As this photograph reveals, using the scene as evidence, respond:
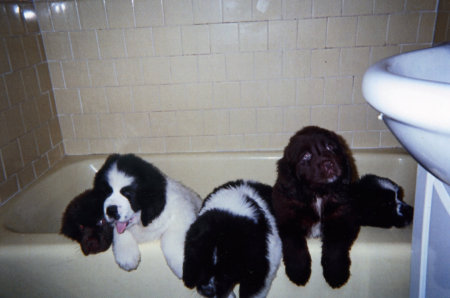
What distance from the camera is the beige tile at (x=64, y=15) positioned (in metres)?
2.24

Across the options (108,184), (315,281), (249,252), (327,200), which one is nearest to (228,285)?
(249,252)

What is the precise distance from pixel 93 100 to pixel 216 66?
954 mm

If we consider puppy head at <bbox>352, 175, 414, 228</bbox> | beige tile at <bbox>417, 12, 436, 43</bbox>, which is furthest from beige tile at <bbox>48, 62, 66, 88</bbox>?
beige tile at <bbox>417, 12, 436, 43</bbox>

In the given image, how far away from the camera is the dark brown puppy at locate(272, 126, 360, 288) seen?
50.6 inches

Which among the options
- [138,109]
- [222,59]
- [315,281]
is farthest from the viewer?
[138,109]

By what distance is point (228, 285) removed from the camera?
1200 millimetres

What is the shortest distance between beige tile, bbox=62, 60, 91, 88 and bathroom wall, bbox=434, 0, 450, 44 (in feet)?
7.68

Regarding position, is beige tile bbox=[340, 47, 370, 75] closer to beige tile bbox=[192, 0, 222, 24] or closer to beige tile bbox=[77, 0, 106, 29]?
beige tile bbox=[192, 0, 222, 24]

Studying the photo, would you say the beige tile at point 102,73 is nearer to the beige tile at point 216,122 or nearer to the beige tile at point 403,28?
the beige tile at point 216,122

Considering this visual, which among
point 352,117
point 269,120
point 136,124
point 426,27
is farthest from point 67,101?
point 426,27

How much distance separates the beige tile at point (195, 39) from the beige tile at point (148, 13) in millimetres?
179

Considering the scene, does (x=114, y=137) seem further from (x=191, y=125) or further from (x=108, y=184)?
(x=108, y=184)

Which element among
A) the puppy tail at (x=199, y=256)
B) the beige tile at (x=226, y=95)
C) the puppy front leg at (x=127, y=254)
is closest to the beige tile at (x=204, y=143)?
the beige tile at (x=226, y=95)

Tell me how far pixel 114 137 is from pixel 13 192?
0.79 m
